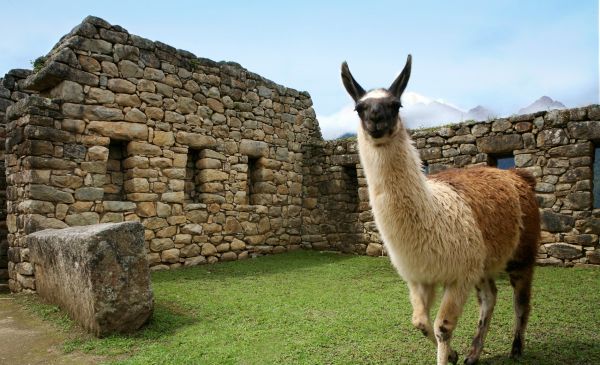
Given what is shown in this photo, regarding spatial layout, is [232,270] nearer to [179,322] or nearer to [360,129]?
[179,322]

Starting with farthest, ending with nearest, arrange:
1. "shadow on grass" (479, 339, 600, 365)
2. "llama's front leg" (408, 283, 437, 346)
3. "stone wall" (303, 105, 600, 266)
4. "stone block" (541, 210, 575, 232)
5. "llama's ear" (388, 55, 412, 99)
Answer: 1. "stone block" (541, 210, 575, 232)
2. "stone wall" (303, 105, 600, 266)
3. "shadow on grass" (479, 339, 600, 365)
4. "llama's ear" (388, 55, 412, 99)
5. "llama's front leg" (408, 283, 437, 346)

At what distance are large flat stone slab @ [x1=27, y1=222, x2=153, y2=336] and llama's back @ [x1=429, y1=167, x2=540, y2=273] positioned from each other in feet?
9.72

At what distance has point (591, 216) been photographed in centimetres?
681

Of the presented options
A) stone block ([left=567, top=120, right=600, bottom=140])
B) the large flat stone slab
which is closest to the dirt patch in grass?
the large flat stone slab

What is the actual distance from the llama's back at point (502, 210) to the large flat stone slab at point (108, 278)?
2962mm

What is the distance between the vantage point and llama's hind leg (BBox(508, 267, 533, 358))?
128 inches

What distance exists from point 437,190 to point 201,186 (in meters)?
6.23

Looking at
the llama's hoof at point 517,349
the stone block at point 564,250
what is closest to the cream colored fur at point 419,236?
the llama's hoof at point 517,349

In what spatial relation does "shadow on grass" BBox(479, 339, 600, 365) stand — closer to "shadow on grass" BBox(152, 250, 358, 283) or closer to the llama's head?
the llama's head

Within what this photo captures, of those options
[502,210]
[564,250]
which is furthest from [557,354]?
[564,250]

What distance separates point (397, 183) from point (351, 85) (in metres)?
0.81

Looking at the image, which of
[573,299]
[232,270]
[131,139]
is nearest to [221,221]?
[232,270]

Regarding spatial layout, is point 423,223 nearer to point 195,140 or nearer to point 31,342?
point 31,342

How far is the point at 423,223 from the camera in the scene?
2.79 metres
